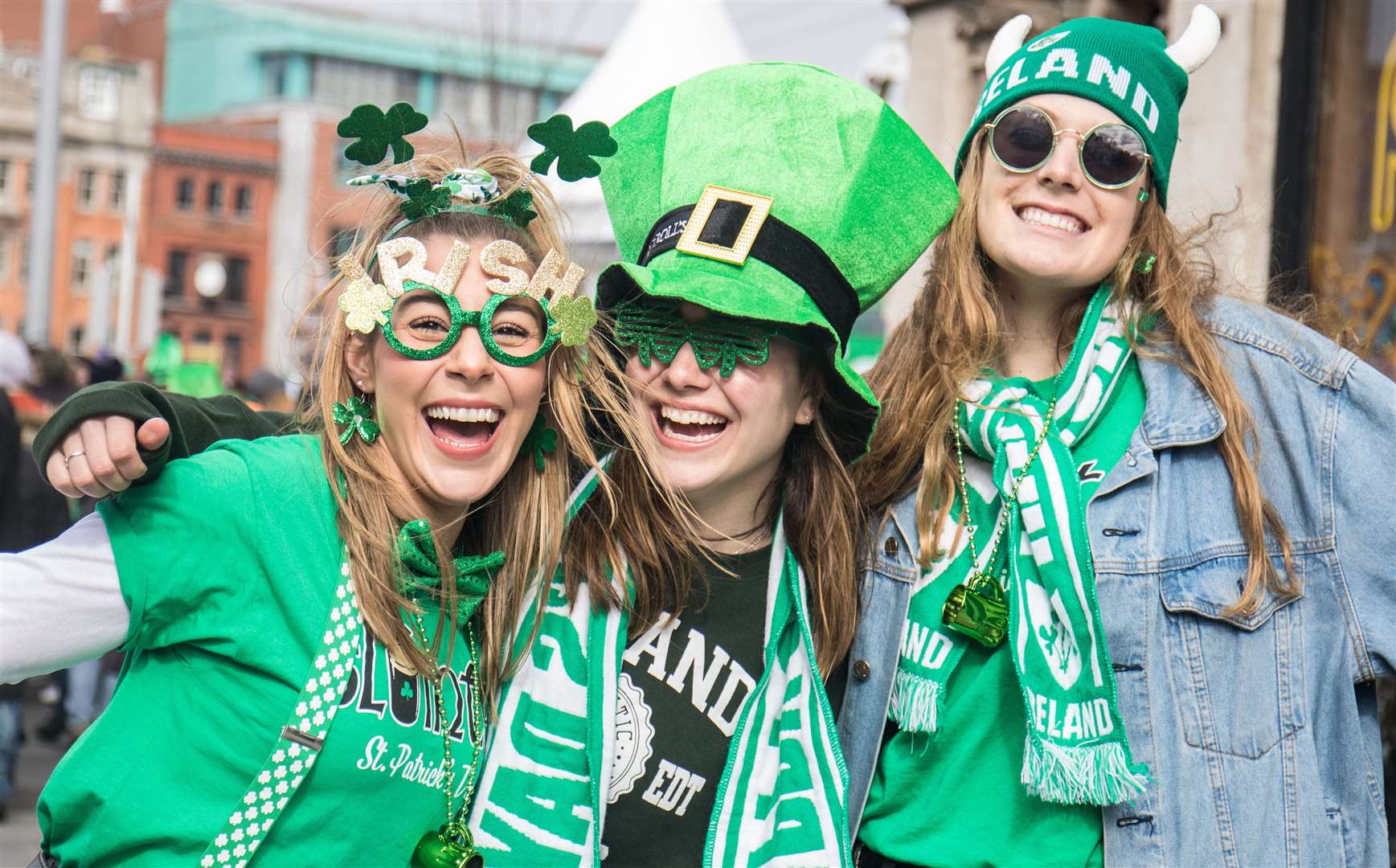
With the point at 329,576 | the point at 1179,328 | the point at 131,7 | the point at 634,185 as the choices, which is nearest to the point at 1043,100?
the point at 1179,328

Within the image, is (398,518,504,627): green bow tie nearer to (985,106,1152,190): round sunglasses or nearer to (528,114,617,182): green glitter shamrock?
(528,114,617,182): green glitter shamrock

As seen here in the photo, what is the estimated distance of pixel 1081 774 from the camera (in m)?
2.58

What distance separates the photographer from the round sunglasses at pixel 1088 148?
9.43ft

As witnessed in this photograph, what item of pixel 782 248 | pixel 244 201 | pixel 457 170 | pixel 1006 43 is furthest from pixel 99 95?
pixel 782 248

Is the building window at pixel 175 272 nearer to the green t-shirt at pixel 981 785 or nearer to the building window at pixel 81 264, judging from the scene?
the building window at pixel 81 264

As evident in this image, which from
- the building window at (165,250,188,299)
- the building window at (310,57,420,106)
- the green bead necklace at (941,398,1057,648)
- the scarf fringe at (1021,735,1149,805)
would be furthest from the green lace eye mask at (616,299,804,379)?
the building window at (310,57,420,106)

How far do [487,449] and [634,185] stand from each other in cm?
79

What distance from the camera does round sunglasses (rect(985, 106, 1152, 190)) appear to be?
9.43ft

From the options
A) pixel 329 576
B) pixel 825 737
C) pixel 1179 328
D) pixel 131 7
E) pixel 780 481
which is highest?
pixel 131 7

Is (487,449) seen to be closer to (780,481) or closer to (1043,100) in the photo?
(780,481)

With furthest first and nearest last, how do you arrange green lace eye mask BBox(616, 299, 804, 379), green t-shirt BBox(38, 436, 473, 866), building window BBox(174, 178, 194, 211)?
building window BBox(174, 178, 194, 211)
green lace eye mask BBox(616, 299, 804, 379)
green t-shirt BBox(38, 436, 473, 866)

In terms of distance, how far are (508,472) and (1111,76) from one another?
1382mm

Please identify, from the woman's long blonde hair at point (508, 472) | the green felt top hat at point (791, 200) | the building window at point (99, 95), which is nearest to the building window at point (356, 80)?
the building window at point (99, 95)

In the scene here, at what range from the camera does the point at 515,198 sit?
2.68 meters
